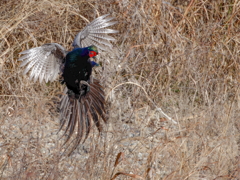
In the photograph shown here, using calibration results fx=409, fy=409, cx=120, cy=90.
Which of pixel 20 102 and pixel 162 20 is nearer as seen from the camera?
pixel 20 102

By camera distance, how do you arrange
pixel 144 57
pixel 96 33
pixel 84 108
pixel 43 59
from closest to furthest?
pixel 43 59, pixel 84 108, pixel 96 33, pixel 144 57

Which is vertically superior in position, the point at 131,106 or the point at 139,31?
the point at 139,31

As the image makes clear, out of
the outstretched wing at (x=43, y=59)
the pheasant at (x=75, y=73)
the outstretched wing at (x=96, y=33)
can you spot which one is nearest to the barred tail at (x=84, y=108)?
the pheasant at (x=75, y=73)

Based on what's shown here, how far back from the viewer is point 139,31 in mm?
3613

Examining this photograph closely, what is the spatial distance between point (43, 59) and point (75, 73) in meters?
0.25

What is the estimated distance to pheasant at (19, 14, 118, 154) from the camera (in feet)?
9.55

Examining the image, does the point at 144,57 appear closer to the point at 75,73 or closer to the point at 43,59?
the point at 75,73

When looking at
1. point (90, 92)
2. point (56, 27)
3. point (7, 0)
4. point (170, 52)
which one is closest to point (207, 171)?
point (90, 92)

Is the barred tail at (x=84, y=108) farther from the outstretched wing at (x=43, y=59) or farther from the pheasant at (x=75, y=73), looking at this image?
the outstretched wing at (x=43, y=59)

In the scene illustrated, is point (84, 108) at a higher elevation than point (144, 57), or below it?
below

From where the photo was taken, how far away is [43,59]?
294cm

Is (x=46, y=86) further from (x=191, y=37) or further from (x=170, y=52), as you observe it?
(x=191, y=37)

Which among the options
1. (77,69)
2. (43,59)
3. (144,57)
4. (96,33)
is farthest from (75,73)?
(144,57)

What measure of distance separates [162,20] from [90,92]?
3.45ft
